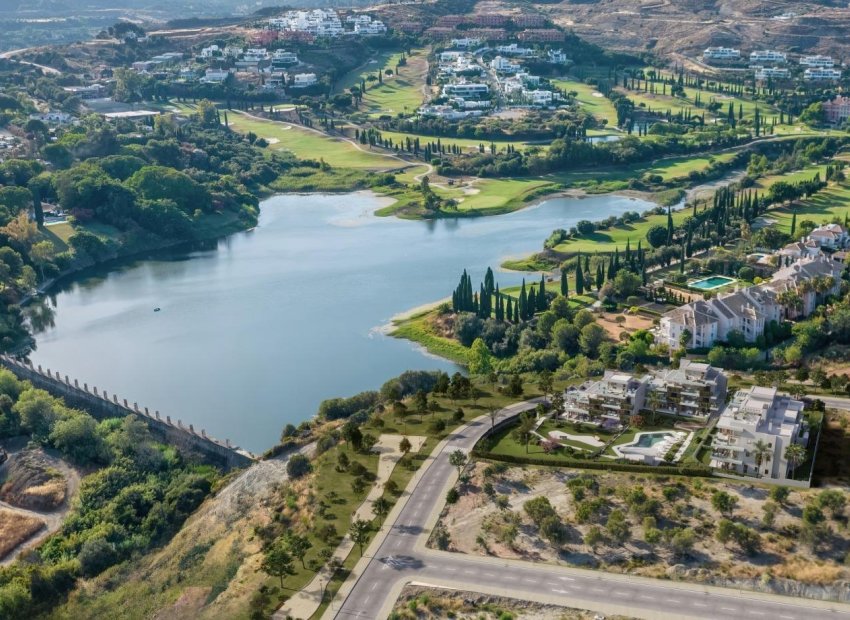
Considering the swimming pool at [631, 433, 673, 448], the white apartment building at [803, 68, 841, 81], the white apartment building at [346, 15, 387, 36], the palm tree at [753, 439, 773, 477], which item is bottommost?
the swimming pool at [631, 433, 673, 448]

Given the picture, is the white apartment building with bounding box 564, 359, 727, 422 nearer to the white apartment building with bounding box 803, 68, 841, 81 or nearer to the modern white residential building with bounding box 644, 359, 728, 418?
the modern white residential building with bounding box 644, 359, 728, 418

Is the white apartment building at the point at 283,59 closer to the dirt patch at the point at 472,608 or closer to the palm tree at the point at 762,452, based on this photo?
the palm tree at the point at 762,452

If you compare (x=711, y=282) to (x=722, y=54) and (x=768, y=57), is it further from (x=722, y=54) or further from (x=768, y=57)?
(x=722, y=54)

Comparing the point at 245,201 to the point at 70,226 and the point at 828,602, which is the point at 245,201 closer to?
the point at 70,226

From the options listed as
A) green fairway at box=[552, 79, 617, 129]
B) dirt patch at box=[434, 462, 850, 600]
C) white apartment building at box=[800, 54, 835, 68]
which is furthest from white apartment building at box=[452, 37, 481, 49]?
dirt patch at box=[434, 462, 850, 600]

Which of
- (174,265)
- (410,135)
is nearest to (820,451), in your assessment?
(174,265)

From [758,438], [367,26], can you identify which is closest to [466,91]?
[367,26]
